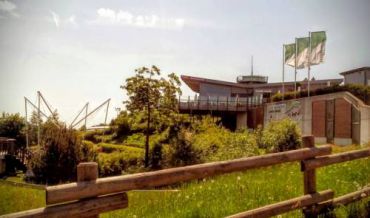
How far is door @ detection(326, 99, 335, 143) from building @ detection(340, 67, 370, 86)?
12.6 meters

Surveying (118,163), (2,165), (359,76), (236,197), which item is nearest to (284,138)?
(118,163)

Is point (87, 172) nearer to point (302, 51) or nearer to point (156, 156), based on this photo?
point (156, 156)

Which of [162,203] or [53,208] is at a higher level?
[53,208]

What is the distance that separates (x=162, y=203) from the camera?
7.05 m

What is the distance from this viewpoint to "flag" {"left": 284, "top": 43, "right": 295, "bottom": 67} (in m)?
40.2

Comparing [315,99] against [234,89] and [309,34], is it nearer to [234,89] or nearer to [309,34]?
[309,34]

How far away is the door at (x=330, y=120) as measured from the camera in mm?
32469

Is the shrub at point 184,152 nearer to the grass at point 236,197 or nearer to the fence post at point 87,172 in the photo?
the grass at point 236,197

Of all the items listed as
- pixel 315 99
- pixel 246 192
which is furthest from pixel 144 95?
pixel 246 192

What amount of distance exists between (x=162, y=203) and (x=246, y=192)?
166 cm

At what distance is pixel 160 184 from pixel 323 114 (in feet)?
104

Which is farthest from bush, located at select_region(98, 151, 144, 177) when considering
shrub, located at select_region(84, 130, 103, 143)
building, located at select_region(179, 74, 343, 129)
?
building, located at select_region(179, 74, 343, 129)

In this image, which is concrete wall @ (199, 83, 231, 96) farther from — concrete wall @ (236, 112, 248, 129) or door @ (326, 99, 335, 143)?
door @ (326, 99, 335, 143)

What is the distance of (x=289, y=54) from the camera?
1604 inches
